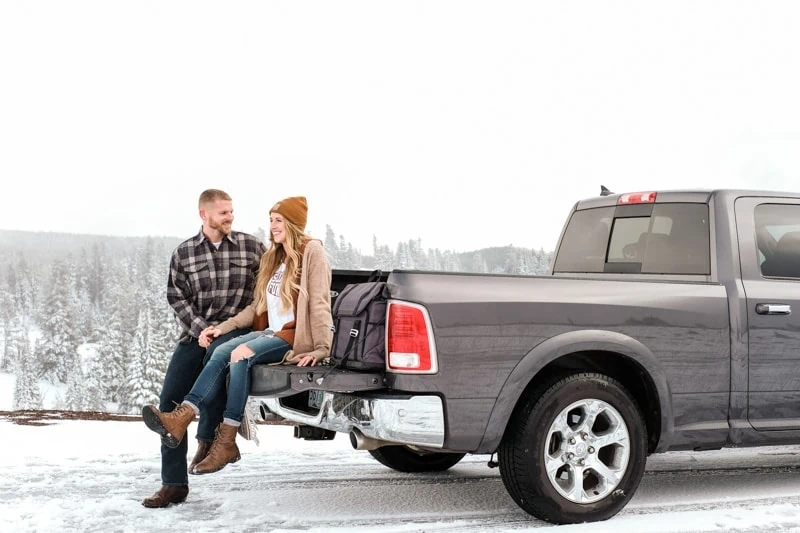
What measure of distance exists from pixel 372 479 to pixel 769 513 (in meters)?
2.79

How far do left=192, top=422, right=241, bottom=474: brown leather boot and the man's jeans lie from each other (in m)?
0.30

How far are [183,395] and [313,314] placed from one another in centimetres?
121

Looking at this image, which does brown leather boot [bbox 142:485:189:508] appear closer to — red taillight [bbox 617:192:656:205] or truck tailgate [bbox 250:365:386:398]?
truck tailgate [bbox 250:365:386:398]

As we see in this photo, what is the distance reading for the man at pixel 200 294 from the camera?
5.77 m

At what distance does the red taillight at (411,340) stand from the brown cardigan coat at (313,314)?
2.27 ft

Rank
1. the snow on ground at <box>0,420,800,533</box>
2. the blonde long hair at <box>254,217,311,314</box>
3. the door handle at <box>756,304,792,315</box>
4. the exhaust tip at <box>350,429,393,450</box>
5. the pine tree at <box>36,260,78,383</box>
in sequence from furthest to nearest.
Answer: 1. the pine tree at <box>36,260,78,383</box>
2. the door handle at <box>756,304,792,315</box>
3. the blonde long hair at <box>254,217,311,314</box>
4. the snow on ground at <box>0,420,800,533</box>
5. the exhaust tip at <box>350,429,393,450</box>

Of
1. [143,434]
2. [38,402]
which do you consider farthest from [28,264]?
[143,434]

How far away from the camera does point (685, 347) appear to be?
215 inches

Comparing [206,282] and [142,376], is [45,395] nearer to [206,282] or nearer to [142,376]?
[142,376]

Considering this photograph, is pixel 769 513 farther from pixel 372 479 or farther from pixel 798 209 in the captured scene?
pixel 372 479

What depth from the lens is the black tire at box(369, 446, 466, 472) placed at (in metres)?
6.79

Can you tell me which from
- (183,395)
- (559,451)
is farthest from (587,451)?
(183,395)

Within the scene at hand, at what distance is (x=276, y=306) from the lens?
5.59 m

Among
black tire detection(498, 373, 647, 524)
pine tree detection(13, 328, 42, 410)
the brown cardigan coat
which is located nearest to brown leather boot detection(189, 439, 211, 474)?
the brown cardigan coat
